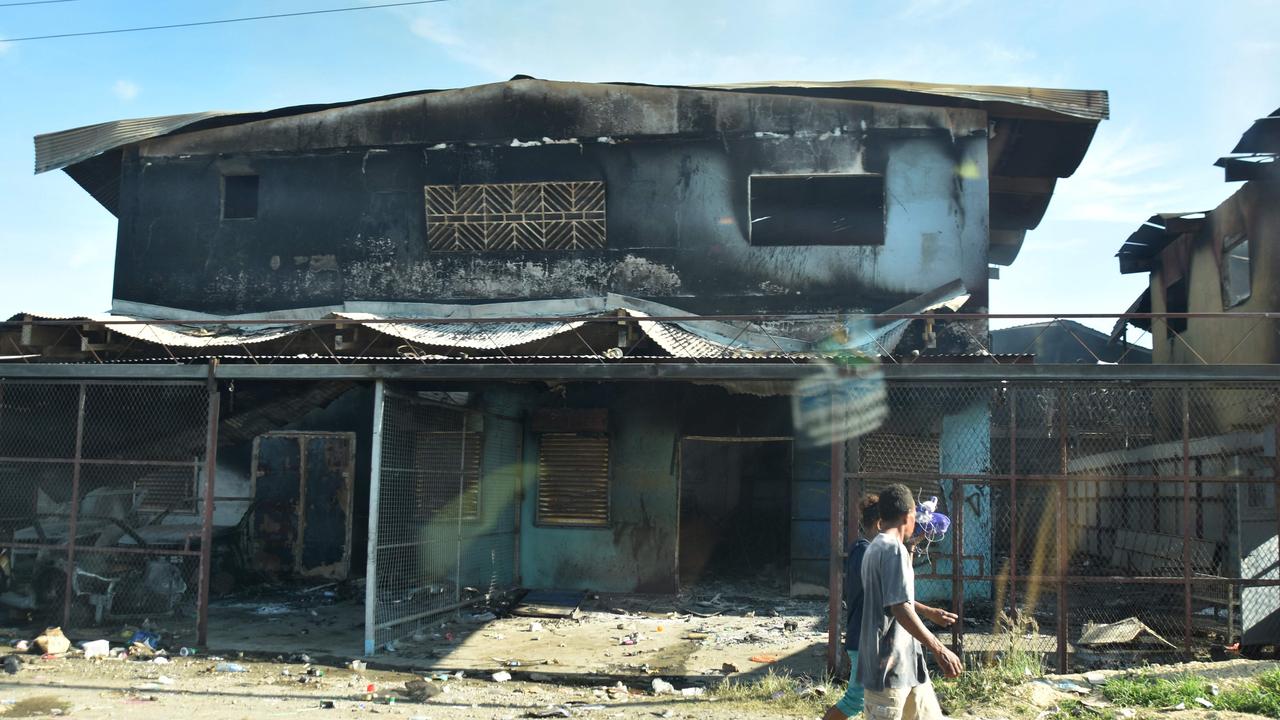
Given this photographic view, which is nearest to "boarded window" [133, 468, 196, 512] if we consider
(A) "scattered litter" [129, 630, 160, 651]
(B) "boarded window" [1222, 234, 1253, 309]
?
(A) "scattered litter" [129, 630, 160, 651]

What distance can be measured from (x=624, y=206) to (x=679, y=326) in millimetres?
2200

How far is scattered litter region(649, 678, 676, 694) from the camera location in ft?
26.2

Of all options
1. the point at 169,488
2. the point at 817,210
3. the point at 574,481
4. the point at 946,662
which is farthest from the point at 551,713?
the point at 817,210

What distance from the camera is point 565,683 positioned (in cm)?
830

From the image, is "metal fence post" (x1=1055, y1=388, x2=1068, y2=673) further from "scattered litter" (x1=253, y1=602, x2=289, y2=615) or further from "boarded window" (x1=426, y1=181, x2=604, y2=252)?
"scattered litter" (x1=253, y1=602, x2=289, y2=615)

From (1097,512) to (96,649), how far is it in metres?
15.4

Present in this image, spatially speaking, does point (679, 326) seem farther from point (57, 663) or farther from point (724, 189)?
point (57, 663)

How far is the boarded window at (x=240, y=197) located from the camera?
1484 centimetres

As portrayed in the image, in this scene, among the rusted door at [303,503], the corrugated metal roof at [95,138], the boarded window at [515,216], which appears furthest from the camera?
the corrugated metal roof at [95,138]

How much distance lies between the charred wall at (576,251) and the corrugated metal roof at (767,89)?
268mm

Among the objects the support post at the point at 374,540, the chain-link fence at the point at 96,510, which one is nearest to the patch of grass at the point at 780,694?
the support post at the point at 374,540

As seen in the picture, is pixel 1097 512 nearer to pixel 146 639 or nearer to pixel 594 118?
pixel 594 118

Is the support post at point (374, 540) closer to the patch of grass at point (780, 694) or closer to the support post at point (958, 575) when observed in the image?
the patch of grass at point (780, 694)

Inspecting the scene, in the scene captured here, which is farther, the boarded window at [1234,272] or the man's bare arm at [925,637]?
the boarded window at [1234,272]
